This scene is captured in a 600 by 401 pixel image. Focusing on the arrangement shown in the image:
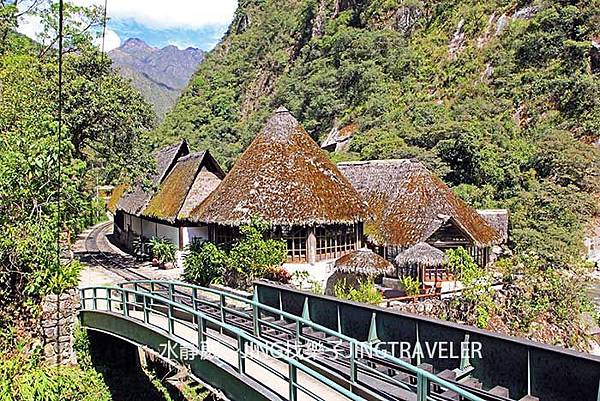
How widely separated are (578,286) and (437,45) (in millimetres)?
42942

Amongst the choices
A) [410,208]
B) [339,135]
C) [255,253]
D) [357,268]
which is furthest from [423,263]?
[339,135]

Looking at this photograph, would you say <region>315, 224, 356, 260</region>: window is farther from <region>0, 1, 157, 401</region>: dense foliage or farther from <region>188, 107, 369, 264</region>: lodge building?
<region>0, 1, 157, 401</region>: dense foliage

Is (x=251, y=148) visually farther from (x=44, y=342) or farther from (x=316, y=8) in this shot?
(x=316, y=8)

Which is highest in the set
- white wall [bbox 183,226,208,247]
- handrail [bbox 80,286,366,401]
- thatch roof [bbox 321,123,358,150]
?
thatch roof [bbox 321,123,358,150]

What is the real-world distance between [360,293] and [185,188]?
9436 mm

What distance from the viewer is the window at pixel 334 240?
1775 cm

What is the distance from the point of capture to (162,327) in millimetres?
10250

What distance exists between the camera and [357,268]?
16.1m

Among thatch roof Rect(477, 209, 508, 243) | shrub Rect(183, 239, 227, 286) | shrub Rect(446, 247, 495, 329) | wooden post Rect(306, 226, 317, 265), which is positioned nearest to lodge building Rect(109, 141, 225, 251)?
shrub Rect(183, 239, 227, 286)

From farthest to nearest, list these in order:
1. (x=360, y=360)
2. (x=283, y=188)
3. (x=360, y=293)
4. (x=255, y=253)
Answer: (x=283, y=188) < (x=255, y=253) < (x=360, y=293) < (x=360, y=360)

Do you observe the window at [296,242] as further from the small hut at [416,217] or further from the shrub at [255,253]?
the small hut at [416,217]

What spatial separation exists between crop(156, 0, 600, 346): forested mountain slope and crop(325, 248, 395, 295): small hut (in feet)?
11.8

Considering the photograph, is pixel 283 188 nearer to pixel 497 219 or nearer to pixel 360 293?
pixel 360 293

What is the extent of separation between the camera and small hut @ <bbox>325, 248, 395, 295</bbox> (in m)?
16.1
